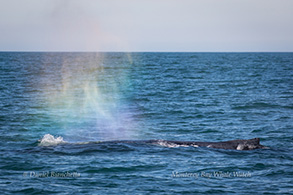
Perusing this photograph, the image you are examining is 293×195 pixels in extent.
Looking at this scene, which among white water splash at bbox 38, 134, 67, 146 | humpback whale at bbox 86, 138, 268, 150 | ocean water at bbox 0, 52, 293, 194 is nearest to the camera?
ocean water at bbox 0, 52, 293, 194

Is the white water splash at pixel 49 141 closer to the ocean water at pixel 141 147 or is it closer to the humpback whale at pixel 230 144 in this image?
the ocean water at pixel 141 147

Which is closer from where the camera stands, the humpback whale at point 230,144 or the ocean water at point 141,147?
the ocean water at point 141,147

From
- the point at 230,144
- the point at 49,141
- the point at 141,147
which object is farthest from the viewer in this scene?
the point at 49,141

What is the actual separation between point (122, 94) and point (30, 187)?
3028 cm

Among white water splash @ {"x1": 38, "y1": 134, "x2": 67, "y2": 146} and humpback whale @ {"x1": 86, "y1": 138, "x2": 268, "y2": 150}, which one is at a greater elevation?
white water splash @ {"x1": 38, "y1": 134, "x2": 67, "y2": 146}

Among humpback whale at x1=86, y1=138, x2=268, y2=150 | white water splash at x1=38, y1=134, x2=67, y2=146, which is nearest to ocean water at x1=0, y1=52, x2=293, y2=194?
white water splash at x1=38, y1=134, x2=67, y2=146

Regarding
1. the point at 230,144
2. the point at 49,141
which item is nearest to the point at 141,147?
the point at 230,144

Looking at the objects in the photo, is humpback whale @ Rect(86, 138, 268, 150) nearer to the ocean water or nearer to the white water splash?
the ocean water

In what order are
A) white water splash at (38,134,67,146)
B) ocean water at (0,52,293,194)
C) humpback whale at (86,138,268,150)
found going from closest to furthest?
ocean water at (0,52,293,194)
humpback whale at (86,138,268,150)
white water splash at (38,134,67,146)

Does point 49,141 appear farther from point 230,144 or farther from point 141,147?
point 230,144

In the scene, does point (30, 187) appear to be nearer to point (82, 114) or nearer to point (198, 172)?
point (198, 172)

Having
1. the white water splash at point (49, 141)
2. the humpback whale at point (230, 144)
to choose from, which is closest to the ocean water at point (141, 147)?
the white water splash at point (49, 141)

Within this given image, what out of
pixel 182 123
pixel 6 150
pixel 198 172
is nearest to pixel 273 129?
pixel 182 123

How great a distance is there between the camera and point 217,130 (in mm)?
23078
